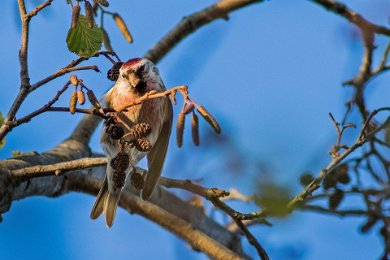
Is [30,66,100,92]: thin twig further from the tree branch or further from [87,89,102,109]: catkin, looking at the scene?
the tree branch

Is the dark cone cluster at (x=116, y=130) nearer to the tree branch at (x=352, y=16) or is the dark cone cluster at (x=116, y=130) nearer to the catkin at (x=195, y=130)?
the catkin at (x=195, y=130)

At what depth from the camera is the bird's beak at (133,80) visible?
3355mm

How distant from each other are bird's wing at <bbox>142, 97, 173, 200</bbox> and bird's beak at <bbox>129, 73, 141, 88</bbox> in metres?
0.19

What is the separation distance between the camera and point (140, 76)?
345 cm

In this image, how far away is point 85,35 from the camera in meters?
2.04

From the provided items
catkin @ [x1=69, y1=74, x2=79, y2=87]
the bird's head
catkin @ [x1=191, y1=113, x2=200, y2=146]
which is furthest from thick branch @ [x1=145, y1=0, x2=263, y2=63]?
catkin @ [x1=69, y1=74, x2=79, y2=87]

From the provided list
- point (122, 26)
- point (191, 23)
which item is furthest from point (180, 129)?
point (191, 23)

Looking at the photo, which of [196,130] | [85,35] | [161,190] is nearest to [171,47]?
[161,190]

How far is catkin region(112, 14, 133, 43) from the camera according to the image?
2.85 metres

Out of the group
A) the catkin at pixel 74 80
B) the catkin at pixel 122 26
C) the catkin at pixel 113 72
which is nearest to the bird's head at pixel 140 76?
the catkin at pixel 122 26

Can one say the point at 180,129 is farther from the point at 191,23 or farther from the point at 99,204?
the point at 191,23

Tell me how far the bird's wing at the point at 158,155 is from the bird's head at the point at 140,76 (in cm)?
11

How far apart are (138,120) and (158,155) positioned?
241 mm

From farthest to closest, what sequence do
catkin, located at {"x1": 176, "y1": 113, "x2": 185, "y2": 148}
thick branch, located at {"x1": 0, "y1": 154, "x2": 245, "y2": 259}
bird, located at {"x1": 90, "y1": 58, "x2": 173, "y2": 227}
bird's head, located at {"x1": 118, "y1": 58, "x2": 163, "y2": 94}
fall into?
bird's head, located at {"x1": 118, "y1": 58, "x2": 163, "y2": 94}
bird, located at {"x1": 90, "y1": 58, "x2": 173, "y2": 227}
thick branch, located at {"x1": 0, "y1": 154, "x2": 245, "y2": 259}
catkin, located at {"x1": 176, "y1": 113, "x2": 185, "y2": 148}
